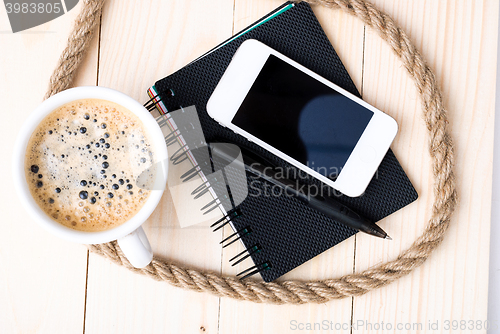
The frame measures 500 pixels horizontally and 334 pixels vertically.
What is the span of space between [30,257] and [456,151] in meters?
0.64

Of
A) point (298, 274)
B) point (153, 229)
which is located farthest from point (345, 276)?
point (153, 229)

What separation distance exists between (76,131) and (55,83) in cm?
14

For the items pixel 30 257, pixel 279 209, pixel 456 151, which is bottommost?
pixel 30 257

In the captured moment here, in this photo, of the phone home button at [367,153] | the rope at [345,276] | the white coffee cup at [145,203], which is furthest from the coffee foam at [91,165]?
the phone home button at [367,153]

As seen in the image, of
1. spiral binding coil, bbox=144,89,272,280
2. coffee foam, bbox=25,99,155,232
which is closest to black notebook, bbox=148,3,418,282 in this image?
spiral binding coil, bbox=144,89,272,280

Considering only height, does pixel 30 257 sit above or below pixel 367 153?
below

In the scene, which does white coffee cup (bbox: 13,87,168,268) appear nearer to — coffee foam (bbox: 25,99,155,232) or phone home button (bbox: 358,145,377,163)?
coffee foam (bbox: 25,99,155,232)

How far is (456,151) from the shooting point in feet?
1.88

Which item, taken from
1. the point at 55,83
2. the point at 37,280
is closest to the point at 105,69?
the point at 55,83

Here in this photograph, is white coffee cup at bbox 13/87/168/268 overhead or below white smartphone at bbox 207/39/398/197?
below

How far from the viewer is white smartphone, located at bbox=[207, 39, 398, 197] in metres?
0.54

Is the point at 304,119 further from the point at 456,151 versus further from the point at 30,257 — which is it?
the point at 30,257

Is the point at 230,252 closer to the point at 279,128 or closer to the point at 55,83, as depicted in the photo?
the point at 279,128

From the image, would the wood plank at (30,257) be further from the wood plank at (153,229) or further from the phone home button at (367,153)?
the phone home button at (367,153)
